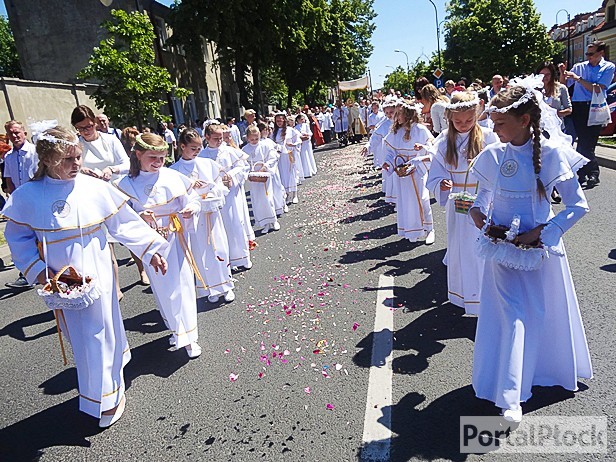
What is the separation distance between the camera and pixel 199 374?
4215 millimetres

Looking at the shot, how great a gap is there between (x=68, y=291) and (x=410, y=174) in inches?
202

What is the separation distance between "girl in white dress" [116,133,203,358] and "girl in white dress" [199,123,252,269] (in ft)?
7.16

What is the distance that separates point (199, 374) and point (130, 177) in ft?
6.36

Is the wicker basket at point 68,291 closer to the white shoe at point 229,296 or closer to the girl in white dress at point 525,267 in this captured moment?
the white shoe at point 229,296

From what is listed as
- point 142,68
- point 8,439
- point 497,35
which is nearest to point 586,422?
point 8,439

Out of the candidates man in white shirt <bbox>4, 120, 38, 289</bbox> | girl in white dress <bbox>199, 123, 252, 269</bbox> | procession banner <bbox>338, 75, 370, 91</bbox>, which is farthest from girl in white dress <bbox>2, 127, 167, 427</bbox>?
procession banner <bbox>338, 75, 370, 91</bbox>

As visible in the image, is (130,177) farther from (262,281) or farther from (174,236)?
(262,281)

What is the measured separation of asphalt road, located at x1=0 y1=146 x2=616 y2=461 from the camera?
125 inches

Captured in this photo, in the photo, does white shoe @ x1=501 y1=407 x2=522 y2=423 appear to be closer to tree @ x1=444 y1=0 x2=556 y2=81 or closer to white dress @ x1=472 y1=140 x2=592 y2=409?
white dress @ x1=472 y1=140 x2=592 y2=409

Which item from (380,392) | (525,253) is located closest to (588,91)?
(525,253)

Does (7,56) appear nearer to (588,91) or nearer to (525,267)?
(588,91)

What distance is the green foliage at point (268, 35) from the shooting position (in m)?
25.9

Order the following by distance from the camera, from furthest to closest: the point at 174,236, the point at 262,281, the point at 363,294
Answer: the point at 262,281, the point at 363,294, the point at 174,236

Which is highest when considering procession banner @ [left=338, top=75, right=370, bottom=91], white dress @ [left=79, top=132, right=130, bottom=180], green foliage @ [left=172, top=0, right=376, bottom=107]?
green foliage @ [left=172, top=0, right=376, bottom=107]
